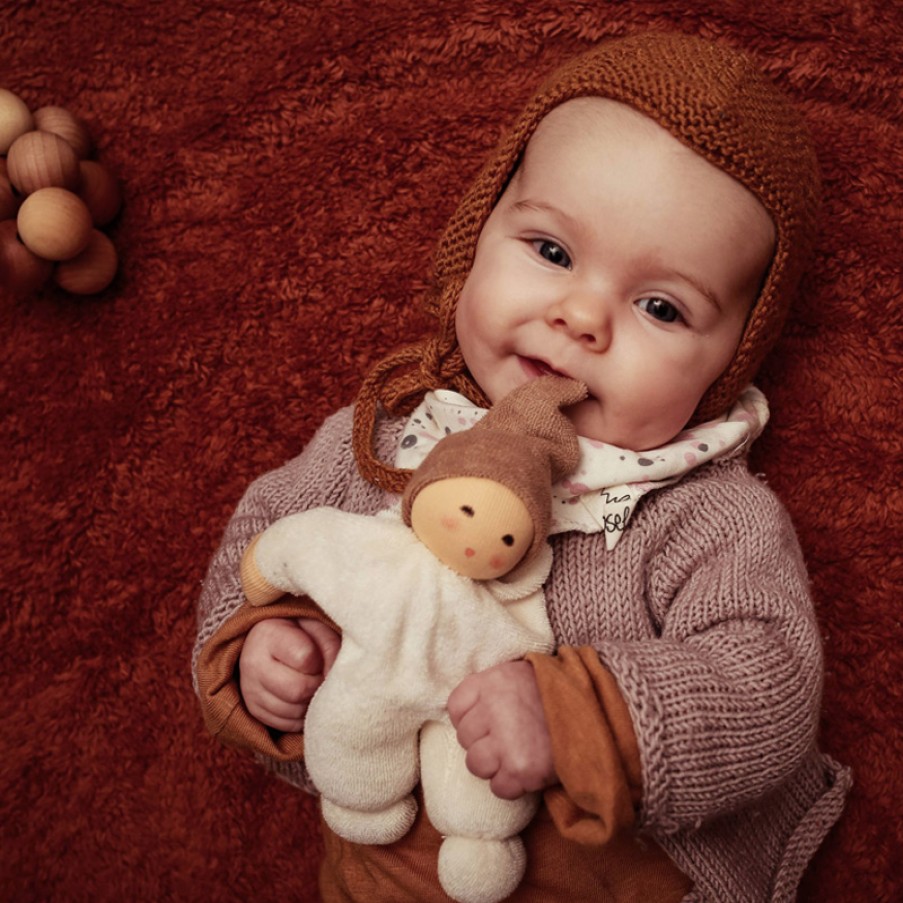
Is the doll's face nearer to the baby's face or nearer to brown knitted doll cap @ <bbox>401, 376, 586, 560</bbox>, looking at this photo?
brown knitted doll cap @ <bbox>401, 376, 586, 560</bbox>

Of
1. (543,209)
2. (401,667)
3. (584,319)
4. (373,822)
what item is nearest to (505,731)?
(401,667)

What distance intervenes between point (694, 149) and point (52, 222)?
852 millimetres

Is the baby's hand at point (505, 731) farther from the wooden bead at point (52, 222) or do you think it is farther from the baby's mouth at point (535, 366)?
the wooden bead at point (52, 222)

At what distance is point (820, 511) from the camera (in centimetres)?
128

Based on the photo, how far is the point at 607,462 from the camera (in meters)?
1.03

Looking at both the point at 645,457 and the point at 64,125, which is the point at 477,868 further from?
the point at 64,125

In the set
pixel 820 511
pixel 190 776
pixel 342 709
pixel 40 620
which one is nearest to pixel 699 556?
pixel 820 511

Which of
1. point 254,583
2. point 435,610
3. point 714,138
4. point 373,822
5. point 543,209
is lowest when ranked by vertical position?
point 373,822

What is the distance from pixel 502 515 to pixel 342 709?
0.84ft

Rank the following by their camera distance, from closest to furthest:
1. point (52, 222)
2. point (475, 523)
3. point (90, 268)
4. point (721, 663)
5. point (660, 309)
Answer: point (475, 523) < point (721, 663) < point (660, 309) < point (52, 222) < point (90, 268)

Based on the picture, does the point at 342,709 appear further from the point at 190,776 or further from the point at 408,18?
the point at 408,18

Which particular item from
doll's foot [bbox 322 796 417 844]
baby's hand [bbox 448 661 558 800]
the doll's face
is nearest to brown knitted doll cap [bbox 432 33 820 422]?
the doll's face

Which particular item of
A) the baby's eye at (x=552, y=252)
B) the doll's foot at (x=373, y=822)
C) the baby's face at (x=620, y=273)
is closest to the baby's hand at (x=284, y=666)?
the doll's foot at (x=373, y=822)

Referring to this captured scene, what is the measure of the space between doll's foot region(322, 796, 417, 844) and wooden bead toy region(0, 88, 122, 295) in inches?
33.3
